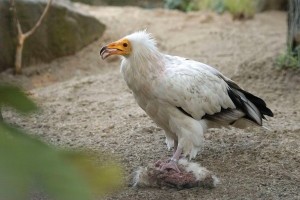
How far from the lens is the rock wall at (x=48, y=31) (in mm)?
6473

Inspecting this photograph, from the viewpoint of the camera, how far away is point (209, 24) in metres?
9.05

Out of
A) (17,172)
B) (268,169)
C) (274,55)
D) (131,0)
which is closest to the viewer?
(17,172)

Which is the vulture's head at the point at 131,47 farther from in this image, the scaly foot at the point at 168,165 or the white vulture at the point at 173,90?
the scaly foot at the point at 168,165

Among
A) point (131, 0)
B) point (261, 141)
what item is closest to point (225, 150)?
point (261, 141)

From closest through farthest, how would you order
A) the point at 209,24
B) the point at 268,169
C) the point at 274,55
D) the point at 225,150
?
1. the point at 268,169
2. the point at 225,150
3. the point at 274,55
4. the point at 209,24

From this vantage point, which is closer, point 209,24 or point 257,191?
point 257,191

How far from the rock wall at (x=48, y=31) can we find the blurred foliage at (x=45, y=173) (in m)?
5.91

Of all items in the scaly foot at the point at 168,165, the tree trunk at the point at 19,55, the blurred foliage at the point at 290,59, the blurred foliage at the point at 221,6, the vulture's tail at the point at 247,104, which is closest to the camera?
the scaly foot at the point at 168,165

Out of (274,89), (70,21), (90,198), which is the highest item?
(90,198)

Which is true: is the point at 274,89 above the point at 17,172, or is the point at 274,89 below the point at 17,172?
below

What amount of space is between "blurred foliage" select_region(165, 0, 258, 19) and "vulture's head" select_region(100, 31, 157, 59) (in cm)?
627

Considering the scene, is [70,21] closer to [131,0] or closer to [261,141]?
[261,141]

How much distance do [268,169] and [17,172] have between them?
3087 mm

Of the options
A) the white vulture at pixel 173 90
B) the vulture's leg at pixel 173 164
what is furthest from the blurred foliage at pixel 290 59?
the vulture's leg at pixel 173 164
